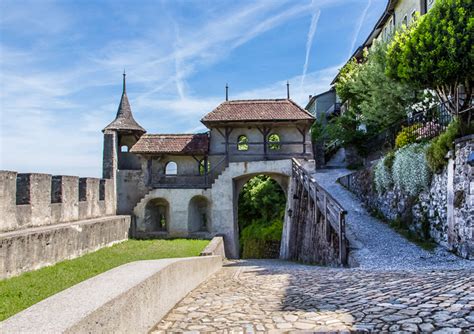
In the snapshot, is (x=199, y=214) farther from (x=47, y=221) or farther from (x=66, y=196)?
(x=47, y=221)

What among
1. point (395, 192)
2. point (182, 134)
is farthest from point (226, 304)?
point (182, 134)

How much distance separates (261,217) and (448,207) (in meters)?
23.4

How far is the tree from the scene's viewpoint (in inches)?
436

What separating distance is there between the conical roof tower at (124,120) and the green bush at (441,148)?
60.9ft

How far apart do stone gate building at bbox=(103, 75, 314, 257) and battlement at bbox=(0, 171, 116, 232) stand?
3.40 m

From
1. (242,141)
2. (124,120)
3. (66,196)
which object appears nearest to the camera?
(66,196)

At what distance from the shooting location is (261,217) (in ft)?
110

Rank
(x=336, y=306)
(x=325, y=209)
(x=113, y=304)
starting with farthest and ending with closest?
(x=325, y=209) < (x=336, y=306) < (x=113, y=304)

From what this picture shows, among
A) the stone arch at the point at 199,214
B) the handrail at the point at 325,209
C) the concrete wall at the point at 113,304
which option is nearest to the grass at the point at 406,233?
the handrail at the point at 325,209

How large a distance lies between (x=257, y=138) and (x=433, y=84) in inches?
525

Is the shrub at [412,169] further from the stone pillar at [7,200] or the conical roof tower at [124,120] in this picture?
the conical roof tower at [124,120]

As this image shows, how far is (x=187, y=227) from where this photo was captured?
2355cm

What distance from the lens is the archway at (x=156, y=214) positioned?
24281mm

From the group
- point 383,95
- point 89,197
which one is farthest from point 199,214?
point 383,95
